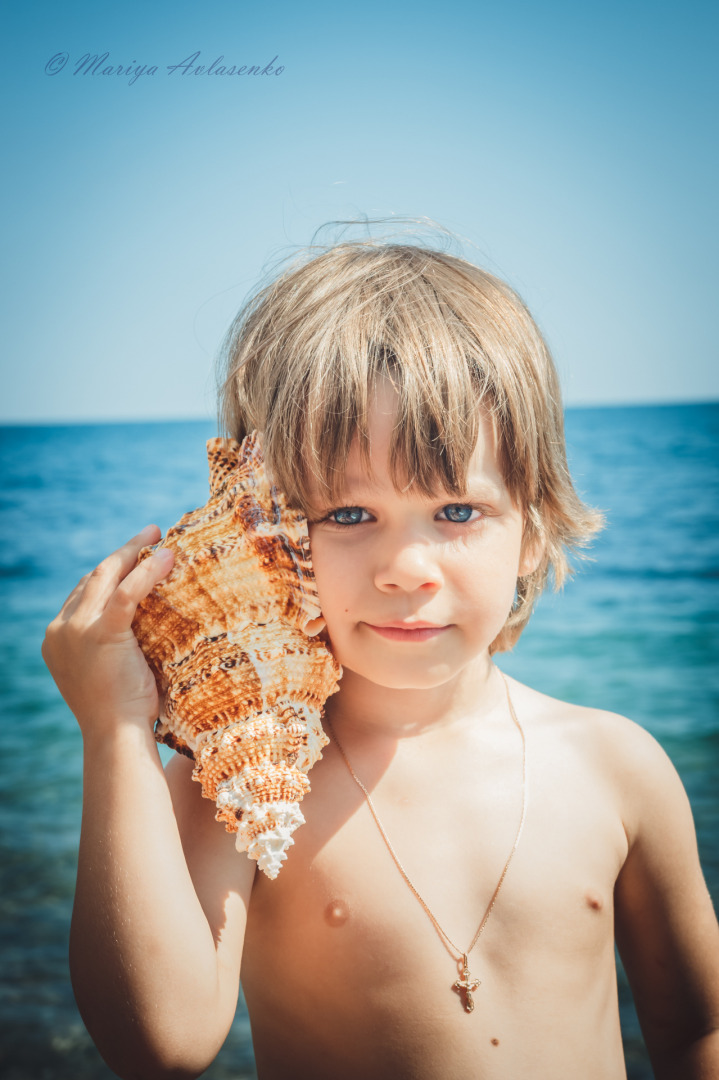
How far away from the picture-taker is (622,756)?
1.96 metres

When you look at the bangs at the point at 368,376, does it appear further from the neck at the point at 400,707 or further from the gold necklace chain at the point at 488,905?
the gold necklace chain at the point at 488,905

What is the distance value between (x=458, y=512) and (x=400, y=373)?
0.31m

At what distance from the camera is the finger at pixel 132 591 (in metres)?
1.45

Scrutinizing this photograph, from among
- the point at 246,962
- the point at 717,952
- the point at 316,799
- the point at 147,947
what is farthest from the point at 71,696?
the point at 717,952

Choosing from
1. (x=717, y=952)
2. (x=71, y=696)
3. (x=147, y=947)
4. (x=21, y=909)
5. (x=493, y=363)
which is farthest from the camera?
(x=21, y=909)

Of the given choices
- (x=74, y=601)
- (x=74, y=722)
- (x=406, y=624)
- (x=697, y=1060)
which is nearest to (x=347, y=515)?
(x=406, y=624)

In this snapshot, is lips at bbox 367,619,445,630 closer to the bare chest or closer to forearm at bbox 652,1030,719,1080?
the bare chest

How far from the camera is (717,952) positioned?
189 cm

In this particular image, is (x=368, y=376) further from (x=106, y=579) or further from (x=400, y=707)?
(x=400, y=707)

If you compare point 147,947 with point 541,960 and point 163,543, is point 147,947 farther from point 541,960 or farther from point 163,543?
point 541,960

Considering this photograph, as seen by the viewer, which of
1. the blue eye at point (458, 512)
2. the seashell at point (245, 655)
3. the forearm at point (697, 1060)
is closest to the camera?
the seashell at point (245, 655)

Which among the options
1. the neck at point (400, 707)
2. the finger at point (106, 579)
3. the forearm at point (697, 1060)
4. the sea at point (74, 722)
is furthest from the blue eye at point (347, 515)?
the forearm at point (697, 1060)

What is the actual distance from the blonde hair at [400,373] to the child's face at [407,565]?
3cm

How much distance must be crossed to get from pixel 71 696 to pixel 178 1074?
2.36ft
